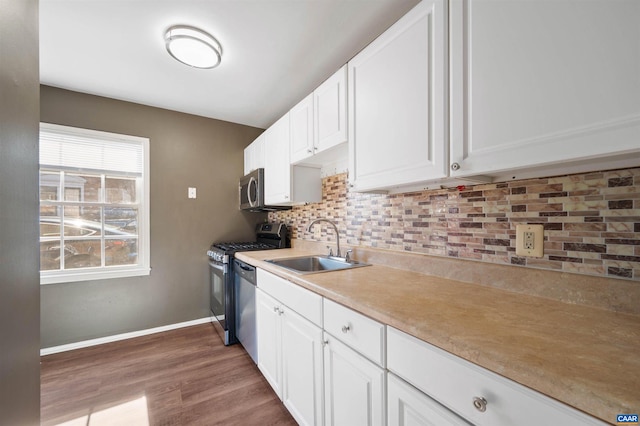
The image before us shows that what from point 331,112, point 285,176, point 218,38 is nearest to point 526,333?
point 331,112

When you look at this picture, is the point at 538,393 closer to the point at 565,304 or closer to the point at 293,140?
the point at 565,304

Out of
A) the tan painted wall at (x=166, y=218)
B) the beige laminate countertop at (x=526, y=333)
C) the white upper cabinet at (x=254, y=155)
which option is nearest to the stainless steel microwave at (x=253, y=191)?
the white upper cabinet at (x=254, y=155)

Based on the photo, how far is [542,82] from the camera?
0.76 meters

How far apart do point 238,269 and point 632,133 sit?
231cm

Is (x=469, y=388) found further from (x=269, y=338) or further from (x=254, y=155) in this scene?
(x=254, y=155)

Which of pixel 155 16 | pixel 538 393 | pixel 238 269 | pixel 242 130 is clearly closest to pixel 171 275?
pixel 238 269

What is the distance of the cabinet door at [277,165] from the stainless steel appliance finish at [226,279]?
0.49 meters

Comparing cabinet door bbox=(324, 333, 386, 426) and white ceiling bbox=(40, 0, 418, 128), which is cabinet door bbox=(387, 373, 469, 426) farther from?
white ceiling bbox=(40, 0, 418, 128)

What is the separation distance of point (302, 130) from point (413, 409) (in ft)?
5.74

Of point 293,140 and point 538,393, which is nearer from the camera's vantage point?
point 538,393

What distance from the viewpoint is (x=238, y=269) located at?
2248mm

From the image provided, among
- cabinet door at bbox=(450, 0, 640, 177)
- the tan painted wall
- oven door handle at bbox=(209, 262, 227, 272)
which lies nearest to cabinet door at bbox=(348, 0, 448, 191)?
cabinet door at bbox=(450, 0, 640, 177)

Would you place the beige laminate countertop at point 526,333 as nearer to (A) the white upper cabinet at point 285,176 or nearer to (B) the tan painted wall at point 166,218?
(A) the white upper cabinet at point 285,176

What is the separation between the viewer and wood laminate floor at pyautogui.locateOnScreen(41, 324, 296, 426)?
1553 millimetres
